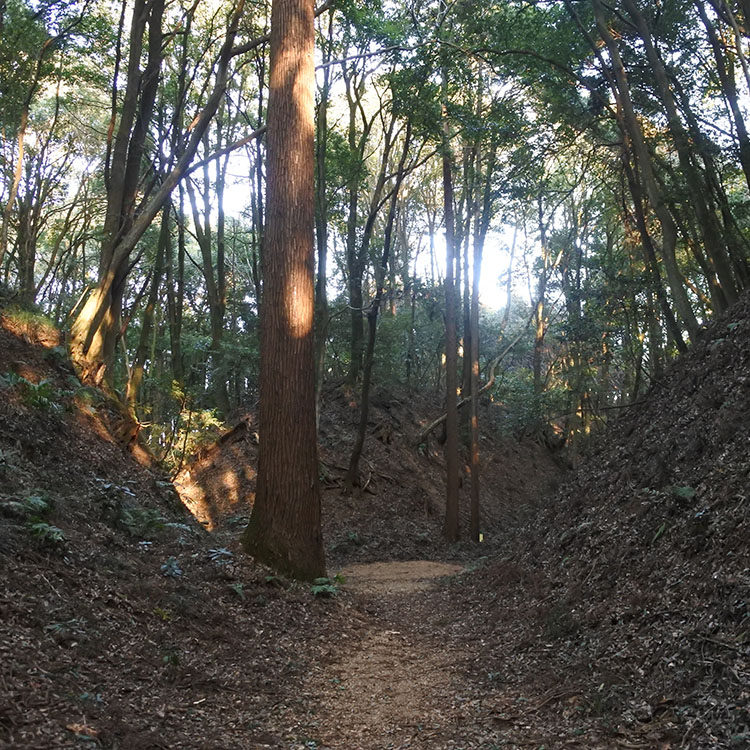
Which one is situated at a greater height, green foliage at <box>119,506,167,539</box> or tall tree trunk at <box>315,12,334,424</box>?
tall tree trunk at <box>315,12,334,424</box>

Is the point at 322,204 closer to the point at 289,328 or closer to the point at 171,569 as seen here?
the point at 289,328

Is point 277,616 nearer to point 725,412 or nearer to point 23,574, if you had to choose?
point 23,574

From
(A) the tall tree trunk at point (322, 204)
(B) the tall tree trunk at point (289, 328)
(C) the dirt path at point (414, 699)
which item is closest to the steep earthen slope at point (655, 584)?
(C) the dirt path at point (414, 699)

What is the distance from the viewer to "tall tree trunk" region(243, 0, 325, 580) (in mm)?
7688

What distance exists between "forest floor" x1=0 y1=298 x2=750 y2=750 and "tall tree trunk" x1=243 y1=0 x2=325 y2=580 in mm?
581

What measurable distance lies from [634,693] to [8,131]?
73.3 feet

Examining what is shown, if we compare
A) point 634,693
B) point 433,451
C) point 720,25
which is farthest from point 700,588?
point 433,451

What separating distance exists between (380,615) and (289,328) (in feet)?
12.3

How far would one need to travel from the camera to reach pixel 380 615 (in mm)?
8094

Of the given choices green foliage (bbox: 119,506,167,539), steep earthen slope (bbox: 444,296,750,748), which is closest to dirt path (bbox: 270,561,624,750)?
steep earthen slope (bbox: 444,296,750,748)

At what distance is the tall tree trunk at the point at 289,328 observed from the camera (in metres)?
7.69

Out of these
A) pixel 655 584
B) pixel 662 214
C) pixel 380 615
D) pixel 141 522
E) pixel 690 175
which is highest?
pixel 690 175

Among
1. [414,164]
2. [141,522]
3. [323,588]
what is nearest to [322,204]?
[414,164]

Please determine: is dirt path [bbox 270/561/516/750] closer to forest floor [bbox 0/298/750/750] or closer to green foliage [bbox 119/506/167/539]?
forest floor [bbox 0/298/750/750]
